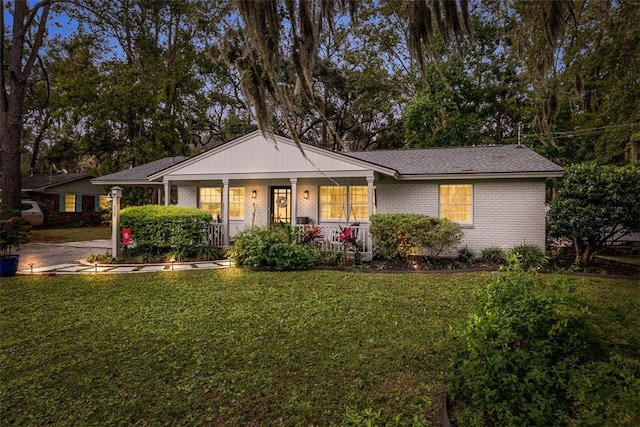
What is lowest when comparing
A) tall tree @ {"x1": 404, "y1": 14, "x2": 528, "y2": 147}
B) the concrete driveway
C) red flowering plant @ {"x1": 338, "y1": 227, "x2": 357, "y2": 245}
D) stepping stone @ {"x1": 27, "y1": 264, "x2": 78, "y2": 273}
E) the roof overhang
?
stepping stone @ {"x1": 27, "y1": 264, "x2": 78, "y2": 273}

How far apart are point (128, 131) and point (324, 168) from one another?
53.6 feet

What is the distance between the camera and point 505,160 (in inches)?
427

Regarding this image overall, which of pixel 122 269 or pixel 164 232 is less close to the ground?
pixel 164 232

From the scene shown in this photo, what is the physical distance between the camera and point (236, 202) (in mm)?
13641

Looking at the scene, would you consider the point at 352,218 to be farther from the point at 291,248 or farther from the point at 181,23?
the point at 181,23

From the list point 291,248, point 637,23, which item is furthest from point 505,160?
point 291,248

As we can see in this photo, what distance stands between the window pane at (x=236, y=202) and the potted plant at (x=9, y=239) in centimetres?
662

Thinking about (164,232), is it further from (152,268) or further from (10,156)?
(10,156)

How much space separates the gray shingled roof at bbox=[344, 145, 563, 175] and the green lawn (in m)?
4.27

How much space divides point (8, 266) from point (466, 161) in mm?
12600

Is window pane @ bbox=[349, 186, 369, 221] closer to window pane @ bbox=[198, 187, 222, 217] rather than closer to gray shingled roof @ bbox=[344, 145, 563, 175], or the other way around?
gray shingled roof @ bbox=[344, 145, 563, 175]

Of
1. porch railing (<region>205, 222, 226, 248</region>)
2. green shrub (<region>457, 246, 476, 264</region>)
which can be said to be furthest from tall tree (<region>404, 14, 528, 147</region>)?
porch railing (<region>205, 222, 226, 248</region>)

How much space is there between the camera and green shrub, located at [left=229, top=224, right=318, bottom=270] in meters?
8.55

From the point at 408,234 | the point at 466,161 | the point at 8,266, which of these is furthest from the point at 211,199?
the point at 466,161
